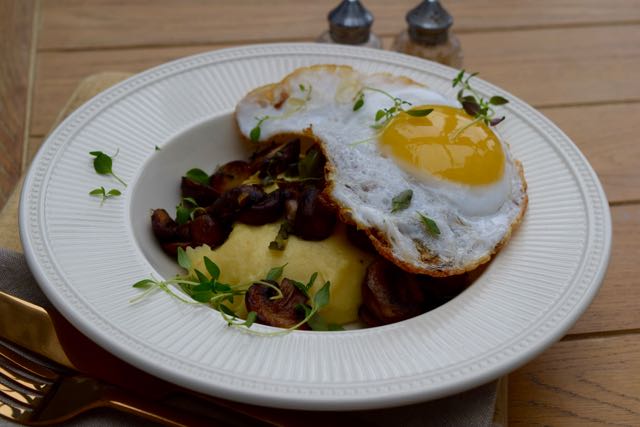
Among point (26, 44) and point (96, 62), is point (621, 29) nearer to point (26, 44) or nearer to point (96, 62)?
point (96, 62)

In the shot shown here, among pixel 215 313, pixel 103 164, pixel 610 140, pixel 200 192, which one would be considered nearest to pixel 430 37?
pixel 610 140

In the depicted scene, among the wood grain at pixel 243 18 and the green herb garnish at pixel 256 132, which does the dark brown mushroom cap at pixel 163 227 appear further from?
the wood grain at pixel 243 18

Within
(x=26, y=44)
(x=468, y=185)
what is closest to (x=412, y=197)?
(x=468, y=185)

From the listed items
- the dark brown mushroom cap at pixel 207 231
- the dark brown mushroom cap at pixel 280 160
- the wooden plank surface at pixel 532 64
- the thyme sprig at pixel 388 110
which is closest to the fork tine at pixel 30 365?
the dark brown mushroom cap at pixel 207 231

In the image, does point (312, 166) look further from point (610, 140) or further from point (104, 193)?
point (610, 140)

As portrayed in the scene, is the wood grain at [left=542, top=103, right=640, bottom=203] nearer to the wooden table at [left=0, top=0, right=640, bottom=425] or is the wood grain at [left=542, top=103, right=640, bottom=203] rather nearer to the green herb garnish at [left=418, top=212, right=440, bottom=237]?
the wooden table at [left=0, top=0, right=640, bottom=425]

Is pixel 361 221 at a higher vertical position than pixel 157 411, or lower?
higher
